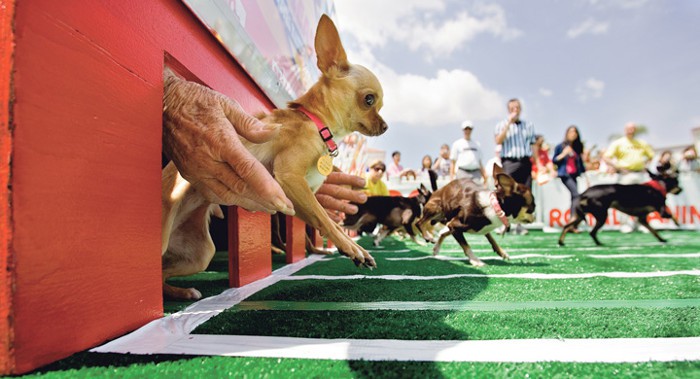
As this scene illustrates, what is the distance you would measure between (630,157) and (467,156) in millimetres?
3697

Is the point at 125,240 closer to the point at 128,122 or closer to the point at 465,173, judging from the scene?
the point at 128,122

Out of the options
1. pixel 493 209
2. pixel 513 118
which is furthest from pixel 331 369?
pixel 513 118

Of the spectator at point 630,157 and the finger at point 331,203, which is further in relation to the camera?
the spectator at point 630,157

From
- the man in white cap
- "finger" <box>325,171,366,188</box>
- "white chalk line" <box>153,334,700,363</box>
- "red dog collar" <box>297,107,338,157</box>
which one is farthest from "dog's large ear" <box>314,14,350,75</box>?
the man in white cap

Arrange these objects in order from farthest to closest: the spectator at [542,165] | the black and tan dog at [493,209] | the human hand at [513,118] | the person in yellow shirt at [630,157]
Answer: the spectator at [542,165]
the person in yellow shirt at [630,157]
the human hand at [513,118]
the black and tan dog at [493,209]

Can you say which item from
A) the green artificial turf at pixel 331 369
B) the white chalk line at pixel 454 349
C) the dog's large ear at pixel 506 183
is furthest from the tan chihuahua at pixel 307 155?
the dog's large ear at pixel 506 183

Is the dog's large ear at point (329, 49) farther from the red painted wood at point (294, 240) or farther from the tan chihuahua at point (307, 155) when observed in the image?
the red painted wood at point (294, 240)

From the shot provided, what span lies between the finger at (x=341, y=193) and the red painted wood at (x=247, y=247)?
46 centimetres

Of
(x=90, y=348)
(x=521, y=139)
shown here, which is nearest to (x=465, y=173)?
(x=521, y=139)

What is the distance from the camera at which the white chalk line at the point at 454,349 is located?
0.95m

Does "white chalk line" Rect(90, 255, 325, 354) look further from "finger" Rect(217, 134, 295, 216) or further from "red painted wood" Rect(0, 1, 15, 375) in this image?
"finger" Rect(217, 134, 295, 216)

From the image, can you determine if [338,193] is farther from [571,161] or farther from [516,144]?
[571,161]

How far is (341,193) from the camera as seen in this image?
7.23 feet

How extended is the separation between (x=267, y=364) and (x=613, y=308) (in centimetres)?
136
